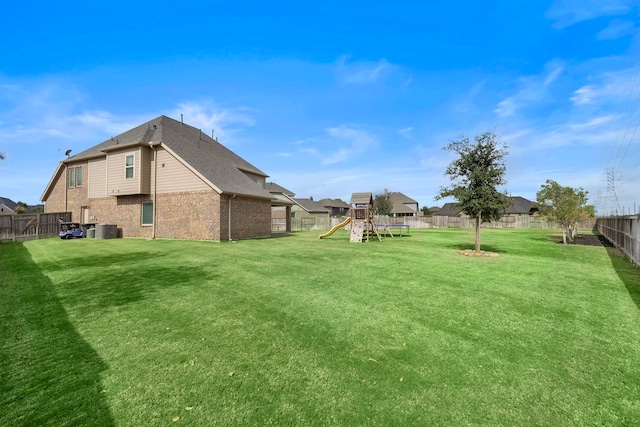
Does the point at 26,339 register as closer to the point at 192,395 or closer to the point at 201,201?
the point at 192,395

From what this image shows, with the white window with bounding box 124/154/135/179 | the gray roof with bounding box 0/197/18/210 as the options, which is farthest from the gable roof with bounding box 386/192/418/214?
the gray roof with bounding box 0/197/18/210

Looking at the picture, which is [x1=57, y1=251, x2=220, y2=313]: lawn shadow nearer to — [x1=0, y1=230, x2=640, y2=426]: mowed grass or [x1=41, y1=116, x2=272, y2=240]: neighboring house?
[x1=0, y1=230, x2=640, y2=426]: mowed grass

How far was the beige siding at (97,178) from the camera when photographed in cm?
2106

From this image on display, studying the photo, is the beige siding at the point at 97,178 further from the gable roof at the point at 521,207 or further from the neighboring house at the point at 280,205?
Answer: the gable roof at the point at 521,207

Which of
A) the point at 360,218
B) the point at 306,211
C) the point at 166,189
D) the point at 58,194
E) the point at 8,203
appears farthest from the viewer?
the point at 8,203

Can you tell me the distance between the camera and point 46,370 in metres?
3.13

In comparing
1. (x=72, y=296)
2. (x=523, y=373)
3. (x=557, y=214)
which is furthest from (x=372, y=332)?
(x=557, y=214)

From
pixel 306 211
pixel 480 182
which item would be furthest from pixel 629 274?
pixel 306 211

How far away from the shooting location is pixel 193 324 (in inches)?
176

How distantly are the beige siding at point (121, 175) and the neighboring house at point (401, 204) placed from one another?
53.9 meters

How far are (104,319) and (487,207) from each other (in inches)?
539

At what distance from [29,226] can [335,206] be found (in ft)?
199

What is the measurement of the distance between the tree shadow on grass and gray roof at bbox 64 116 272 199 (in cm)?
1226

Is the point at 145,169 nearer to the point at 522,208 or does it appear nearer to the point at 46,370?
the point at 46,370
